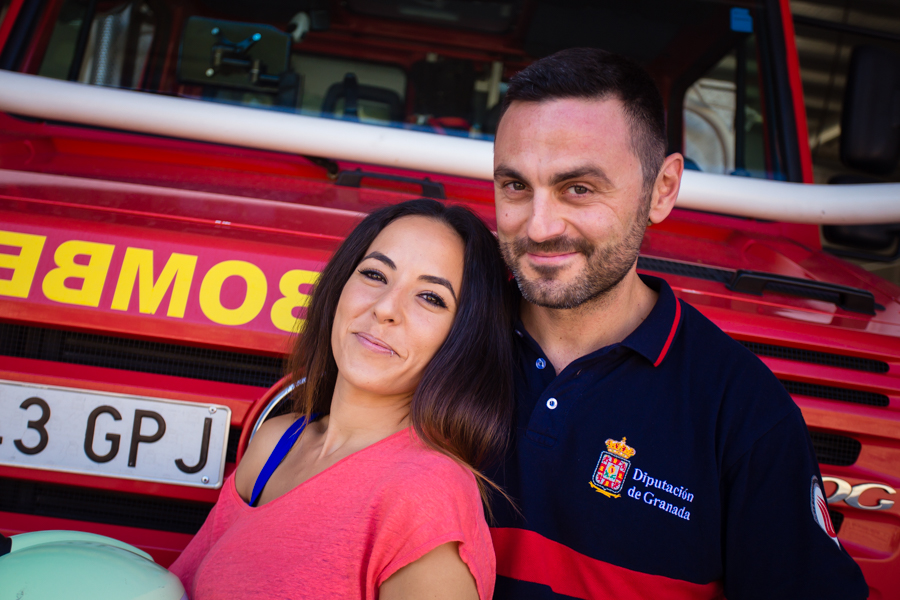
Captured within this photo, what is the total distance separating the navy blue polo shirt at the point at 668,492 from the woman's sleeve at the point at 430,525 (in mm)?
230

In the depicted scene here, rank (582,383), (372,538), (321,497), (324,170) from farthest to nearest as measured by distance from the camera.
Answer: (324,170)
(582,383)
(321,497)
(372,538)

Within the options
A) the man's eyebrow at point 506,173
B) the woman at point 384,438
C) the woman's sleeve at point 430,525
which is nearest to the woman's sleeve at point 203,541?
the woman at point 384,438

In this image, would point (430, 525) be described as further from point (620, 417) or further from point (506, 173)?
point (506, 173)

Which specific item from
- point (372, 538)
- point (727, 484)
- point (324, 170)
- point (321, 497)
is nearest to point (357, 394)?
point (321, 497)

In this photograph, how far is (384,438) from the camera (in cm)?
135

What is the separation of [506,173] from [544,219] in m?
0.14

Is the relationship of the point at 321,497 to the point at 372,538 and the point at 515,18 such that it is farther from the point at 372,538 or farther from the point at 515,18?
the point at 515,18

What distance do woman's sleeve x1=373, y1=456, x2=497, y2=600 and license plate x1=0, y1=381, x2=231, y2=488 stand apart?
60 cm

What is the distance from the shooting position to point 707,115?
104 inches

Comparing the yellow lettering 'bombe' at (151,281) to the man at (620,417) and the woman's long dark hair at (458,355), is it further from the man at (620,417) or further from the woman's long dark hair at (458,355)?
the man at (620,417)

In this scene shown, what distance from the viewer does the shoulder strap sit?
1430 millimetres

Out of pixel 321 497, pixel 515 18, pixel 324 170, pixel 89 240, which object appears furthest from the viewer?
pixel 515 18

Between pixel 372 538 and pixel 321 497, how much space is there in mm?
148

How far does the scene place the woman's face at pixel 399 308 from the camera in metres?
1.35
